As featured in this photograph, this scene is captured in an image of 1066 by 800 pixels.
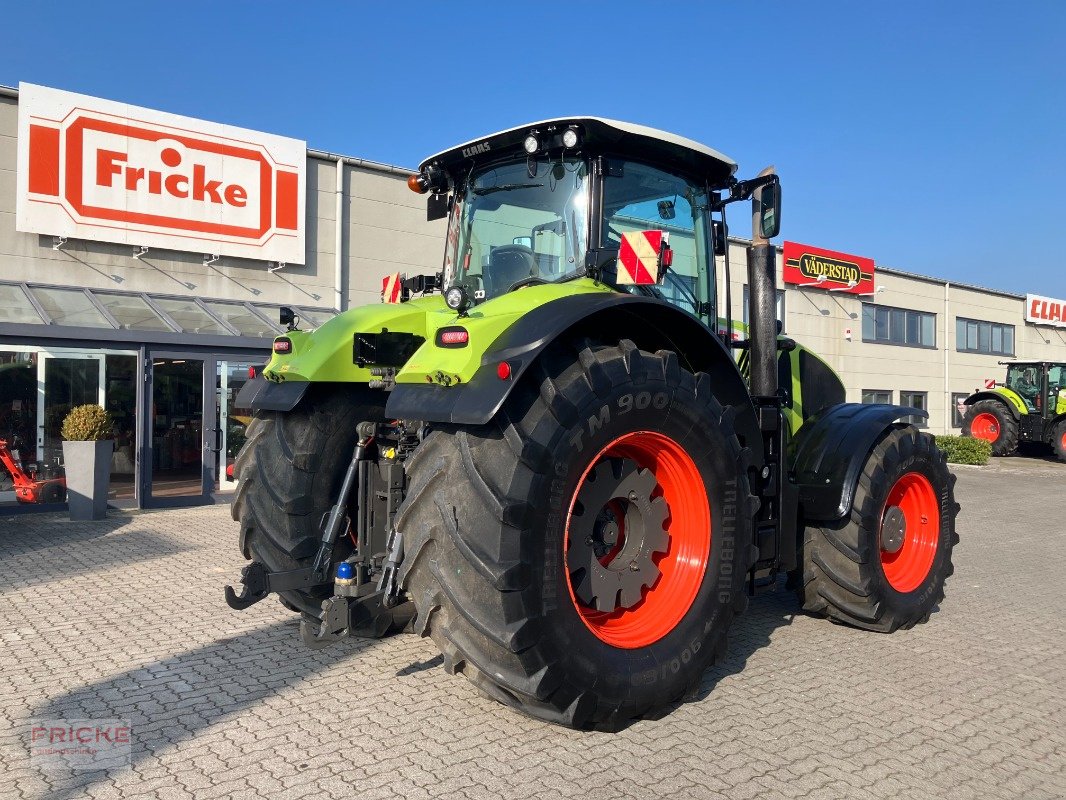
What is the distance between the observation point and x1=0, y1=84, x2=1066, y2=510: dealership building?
1093cm

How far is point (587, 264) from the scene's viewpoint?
397cm

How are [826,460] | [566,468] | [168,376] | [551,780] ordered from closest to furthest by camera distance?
[551,780]
[566,468]
[826,460]
[168,376]

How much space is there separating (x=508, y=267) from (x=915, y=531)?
3302 mm

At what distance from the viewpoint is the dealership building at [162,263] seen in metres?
10.9

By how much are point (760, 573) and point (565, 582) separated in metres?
1.65

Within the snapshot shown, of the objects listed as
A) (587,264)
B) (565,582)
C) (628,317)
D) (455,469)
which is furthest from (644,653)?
(587,264)

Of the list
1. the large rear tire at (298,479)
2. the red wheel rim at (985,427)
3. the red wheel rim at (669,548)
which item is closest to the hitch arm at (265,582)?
the large rear tire at (298,479)

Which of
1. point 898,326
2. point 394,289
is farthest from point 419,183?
point 898,326

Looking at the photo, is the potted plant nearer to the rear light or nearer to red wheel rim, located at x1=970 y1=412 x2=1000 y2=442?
the rear light

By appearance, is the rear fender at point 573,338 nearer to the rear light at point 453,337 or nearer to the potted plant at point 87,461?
the rear light at point 453,337

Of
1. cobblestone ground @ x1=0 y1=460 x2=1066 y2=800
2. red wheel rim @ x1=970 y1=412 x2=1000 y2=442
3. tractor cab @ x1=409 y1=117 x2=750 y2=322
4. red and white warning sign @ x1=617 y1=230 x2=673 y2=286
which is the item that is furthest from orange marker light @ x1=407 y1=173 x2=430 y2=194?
red wheel rim @ x1=970 y1=412 x2=1000 y2=442

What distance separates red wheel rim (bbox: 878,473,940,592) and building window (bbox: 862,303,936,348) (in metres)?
21.2

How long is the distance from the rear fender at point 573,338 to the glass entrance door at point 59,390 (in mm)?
9250

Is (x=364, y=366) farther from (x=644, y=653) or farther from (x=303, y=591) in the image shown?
(x=644, y=653)
